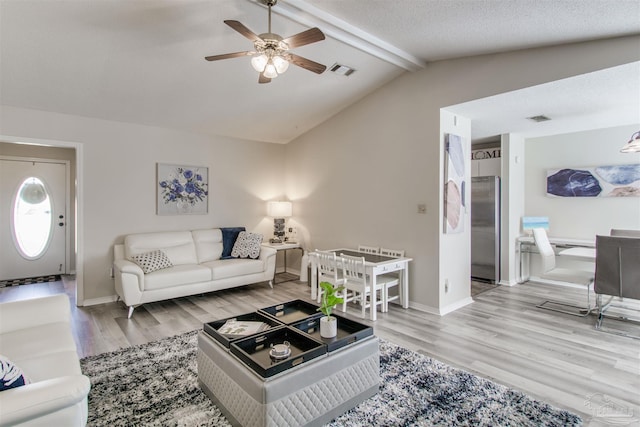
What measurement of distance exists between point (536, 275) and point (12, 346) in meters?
6.55

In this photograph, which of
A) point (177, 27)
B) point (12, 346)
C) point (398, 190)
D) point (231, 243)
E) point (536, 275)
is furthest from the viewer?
point (536, 275)

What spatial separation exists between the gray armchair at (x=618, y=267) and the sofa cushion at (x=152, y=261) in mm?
4947

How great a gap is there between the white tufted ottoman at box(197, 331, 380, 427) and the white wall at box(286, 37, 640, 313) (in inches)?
84.1

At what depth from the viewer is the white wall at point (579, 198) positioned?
481cm

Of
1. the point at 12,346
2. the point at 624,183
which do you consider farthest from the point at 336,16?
the point at 624,183

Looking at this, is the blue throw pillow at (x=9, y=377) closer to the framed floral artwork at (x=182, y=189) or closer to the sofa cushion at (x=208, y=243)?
the sofa cushion at (x=208, y=243)

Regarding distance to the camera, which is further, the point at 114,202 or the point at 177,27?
the point at 114,202

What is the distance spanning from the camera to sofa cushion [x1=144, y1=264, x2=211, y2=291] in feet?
13.1

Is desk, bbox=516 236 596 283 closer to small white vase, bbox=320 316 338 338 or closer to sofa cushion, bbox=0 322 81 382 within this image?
small white vase, bbox=320 316 338 338

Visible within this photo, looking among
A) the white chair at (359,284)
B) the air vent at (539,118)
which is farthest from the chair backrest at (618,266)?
the white chair at (359,284)

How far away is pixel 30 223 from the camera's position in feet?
18.9

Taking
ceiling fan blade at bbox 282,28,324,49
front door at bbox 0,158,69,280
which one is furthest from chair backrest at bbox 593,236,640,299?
front door at bbox 0,158,69,280

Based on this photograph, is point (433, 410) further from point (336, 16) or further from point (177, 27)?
point (177, 27)

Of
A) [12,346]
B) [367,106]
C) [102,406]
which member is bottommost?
[102,406]
